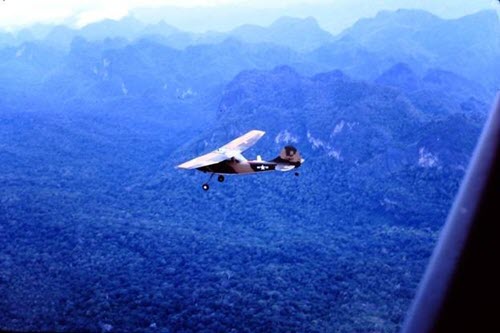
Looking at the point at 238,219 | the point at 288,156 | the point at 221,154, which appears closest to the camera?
the point at 221,154

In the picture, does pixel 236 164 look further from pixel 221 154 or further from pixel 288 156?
pixel 288 156

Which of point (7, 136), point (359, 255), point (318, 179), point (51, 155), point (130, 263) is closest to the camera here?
point (130, 263)

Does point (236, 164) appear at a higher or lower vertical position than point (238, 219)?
higher

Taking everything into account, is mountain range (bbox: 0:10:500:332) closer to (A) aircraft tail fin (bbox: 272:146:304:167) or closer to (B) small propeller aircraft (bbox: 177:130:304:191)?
(B) small propeller aircraft (bbox: 177:130:304:191)

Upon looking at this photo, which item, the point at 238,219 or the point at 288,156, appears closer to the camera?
the point at 288,156

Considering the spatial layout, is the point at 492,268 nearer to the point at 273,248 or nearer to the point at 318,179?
the point at 273,248

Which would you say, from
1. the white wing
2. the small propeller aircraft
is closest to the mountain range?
the white wing

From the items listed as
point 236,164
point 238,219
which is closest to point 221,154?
point 236,164

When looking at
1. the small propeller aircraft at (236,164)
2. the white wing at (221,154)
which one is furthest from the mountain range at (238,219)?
the small propeller aircraft at (236,164)

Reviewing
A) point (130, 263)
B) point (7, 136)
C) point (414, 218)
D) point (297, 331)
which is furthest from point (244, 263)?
point (7, 136)

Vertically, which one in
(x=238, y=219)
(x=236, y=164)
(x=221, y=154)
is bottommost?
(x=238, y=219)

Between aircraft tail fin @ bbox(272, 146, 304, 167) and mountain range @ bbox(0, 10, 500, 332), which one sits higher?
aircraft tail fin @ bbox(272, 146, 304, 167)
